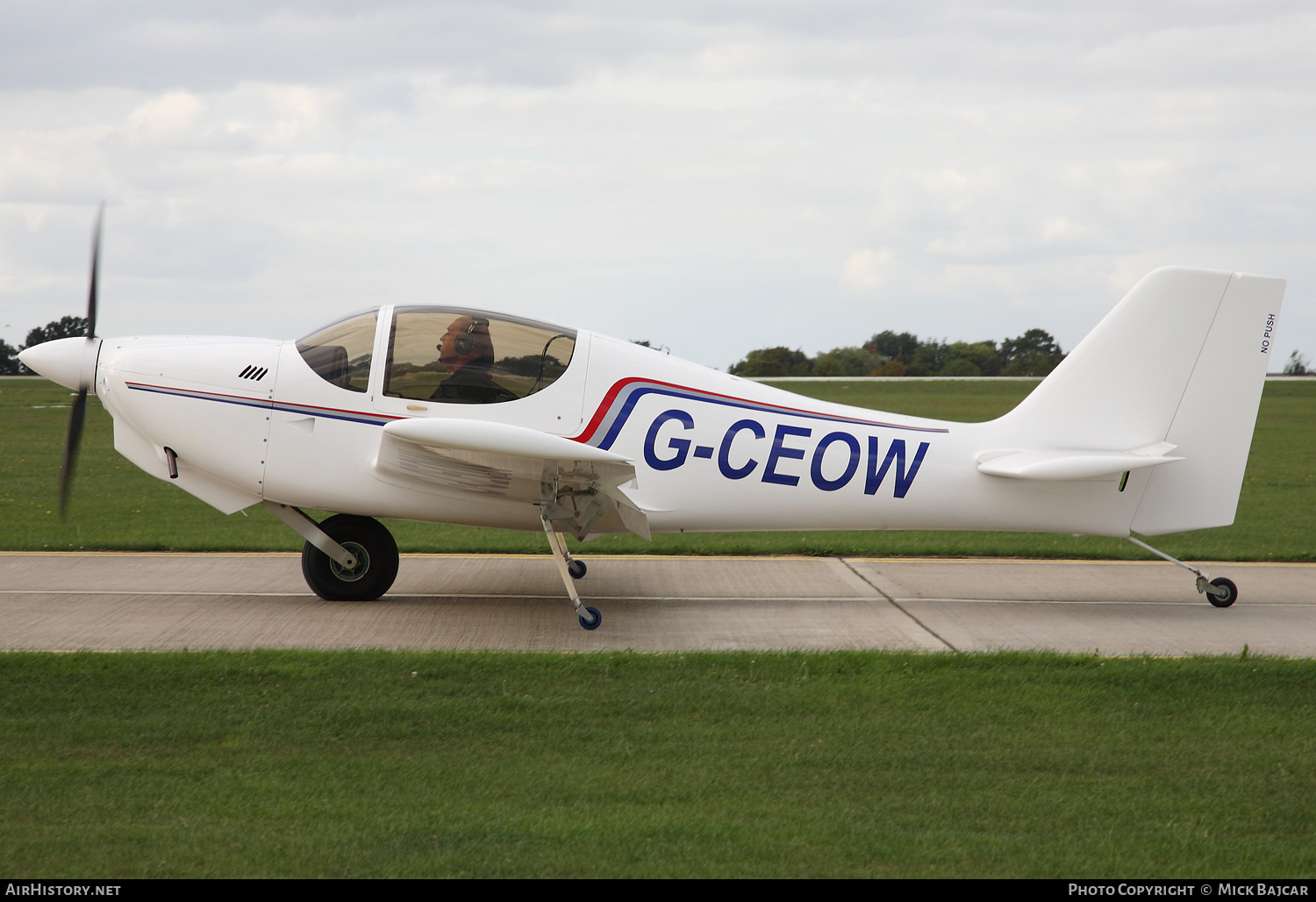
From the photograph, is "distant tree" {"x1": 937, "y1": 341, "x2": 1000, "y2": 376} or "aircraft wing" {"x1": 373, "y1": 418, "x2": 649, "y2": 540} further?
"distant tree" {"x1": 937, "y1": 341, "x2": 1000, "y2": 376}

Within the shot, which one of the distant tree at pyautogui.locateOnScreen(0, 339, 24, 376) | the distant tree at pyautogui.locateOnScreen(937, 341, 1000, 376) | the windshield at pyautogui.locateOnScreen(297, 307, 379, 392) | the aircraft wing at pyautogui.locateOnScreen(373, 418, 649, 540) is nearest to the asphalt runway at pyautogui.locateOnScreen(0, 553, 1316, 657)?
the aircraft wing at pyautogui.locateOnScreen(373, 418, 649, 540)

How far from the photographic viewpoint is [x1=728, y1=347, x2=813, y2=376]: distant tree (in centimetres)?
5779

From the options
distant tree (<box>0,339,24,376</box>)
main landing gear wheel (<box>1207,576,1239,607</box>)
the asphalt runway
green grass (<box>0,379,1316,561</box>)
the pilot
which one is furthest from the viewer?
distant tree (<box>0,339,24,376</box>)

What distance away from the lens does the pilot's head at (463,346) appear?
7992 millimetres

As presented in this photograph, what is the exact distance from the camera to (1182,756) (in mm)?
5090

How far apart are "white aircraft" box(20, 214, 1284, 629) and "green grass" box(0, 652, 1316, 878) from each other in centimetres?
199

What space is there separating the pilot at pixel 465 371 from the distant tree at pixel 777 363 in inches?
1926

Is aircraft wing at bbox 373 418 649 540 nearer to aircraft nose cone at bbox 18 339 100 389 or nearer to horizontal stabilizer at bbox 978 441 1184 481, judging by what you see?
aircraft nose cone at bbox 18 339 100 389

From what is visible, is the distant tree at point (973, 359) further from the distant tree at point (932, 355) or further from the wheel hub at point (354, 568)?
the wheel hub at point (354, 568)

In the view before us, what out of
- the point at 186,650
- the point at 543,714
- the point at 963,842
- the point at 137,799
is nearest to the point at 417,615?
the point at 186,650

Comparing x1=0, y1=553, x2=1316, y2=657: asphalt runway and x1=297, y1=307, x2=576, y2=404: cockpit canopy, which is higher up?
x1=297, y1=307, x2=576, y2=404: cockpit canopy

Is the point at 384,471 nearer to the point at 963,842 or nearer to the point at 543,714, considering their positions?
the point at 543,714

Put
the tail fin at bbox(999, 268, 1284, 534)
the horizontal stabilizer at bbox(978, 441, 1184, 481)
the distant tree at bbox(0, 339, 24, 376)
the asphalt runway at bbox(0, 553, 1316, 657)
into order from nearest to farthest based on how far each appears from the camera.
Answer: the asphalt runway at bbox(0, 553, 1316, 657), the horizontal stabilizer at bbox(978, 441, 1184, 481), the tail fin at bbox(999, 268, 1284, 534), the distant tree at bbox(0, 339, 24, 376)

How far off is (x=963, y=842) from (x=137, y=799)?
3334 mm
